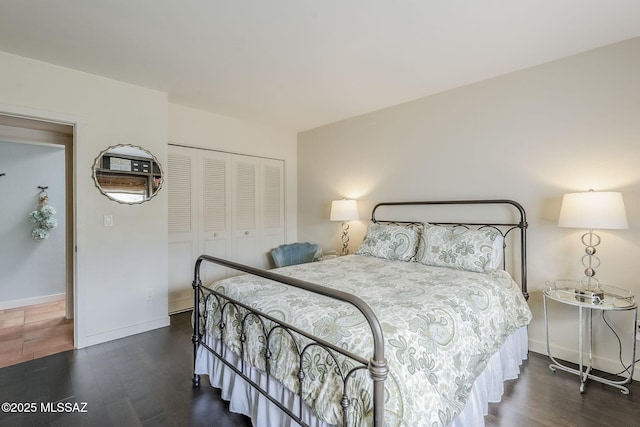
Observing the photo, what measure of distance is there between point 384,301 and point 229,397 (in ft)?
3.76

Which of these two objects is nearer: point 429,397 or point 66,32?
point 429,397

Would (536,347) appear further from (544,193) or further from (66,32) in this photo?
(66,32)

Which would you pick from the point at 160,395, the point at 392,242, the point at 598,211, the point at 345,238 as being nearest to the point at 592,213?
the point at 598,211

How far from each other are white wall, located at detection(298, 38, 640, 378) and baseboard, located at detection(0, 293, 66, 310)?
4.70 meters

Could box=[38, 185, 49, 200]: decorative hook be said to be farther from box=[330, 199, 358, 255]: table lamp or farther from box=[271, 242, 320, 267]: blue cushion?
box=[330, 199, 358, 255]: table lamp

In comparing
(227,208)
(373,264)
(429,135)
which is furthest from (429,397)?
(227,208)

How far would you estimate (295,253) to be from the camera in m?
4.32

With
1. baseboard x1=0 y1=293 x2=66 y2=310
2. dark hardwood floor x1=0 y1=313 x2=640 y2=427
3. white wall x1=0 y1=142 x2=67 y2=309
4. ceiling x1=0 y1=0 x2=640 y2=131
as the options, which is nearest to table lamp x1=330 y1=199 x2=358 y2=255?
ceiling x1=0 y1=0 x2=640 y2=131

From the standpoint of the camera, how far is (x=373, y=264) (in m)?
2.88

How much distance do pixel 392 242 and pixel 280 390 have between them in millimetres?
1928

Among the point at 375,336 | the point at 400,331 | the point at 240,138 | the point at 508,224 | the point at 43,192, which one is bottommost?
the point at 400,331

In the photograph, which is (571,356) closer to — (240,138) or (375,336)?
(375,336)

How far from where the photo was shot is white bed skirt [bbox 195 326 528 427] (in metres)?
1.54

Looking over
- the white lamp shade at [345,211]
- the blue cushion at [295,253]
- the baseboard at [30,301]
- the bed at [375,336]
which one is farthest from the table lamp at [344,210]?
the baseboard at [30,301]
